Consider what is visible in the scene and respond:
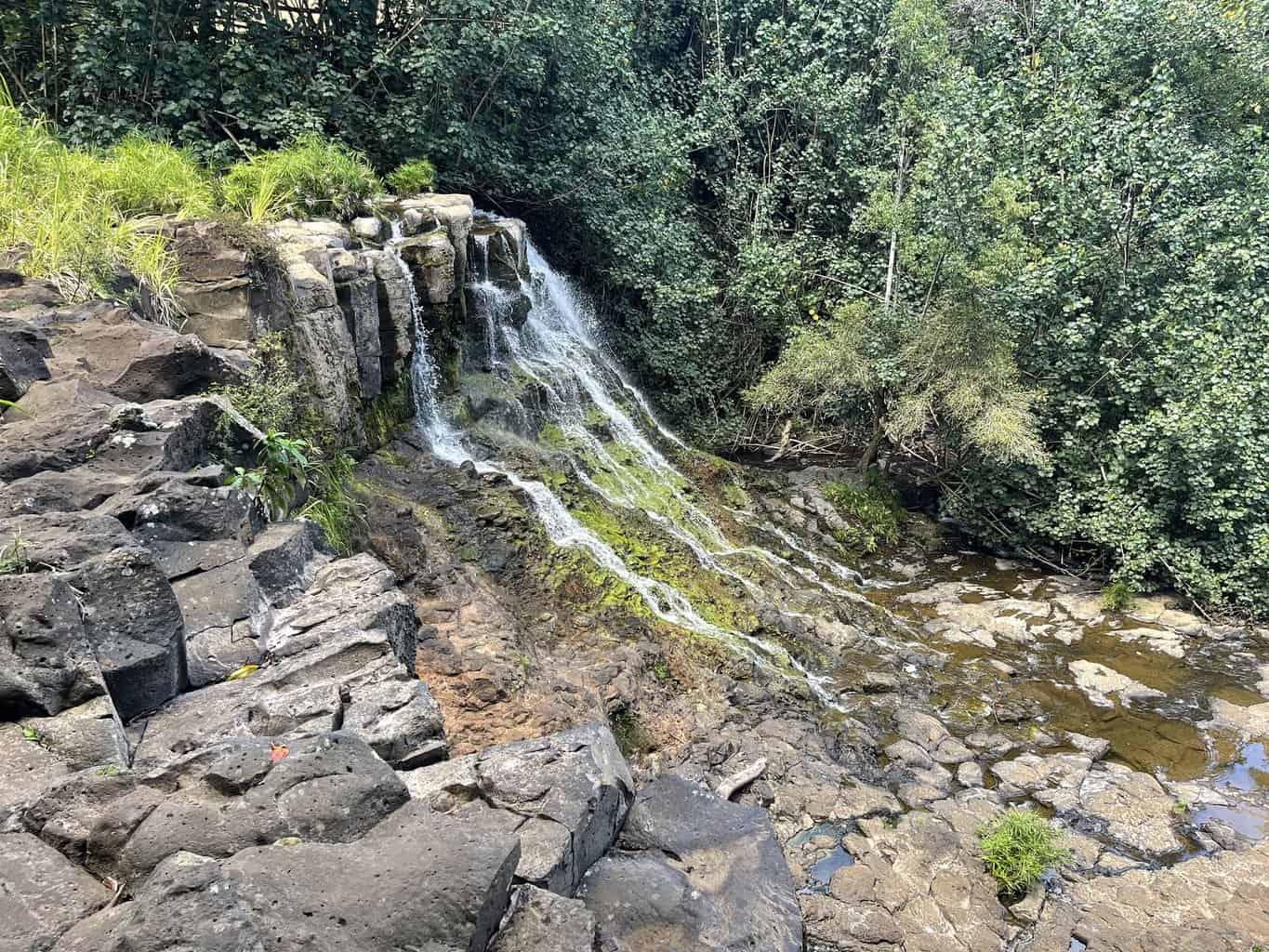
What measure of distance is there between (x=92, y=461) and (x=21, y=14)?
27.3 ft

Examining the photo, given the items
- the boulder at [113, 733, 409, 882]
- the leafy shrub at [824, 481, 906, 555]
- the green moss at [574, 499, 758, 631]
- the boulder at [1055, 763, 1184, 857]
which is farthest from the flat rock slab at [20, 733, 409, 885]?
the leafy shrub at [824, 481, 906, 555]

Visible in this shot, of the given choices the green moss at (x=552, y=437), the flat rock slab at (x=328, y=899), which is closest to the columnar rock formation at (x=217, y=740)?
the flat rock slab at (x=328, y=899)

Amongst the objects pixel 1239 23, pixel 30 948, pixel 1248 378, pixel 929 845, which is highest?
pixel 1239 23

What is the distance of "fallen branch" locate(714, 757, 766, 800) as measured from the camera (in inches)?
271

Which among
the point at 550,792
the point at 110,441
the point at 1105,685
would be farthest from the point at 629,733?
the point at 1105,685

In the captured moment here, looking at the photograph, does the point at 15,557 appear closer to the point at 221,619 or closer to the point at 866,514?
the point at 221,619

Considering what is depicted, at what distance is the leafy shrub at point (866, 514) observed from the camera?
12391mm

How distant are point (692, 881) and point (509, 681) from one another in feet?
10.2

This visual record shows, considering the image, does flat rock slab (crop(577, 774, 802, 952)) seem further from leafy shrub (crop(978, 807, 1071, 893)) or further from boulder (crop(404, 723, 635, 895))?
leafy shrub (crop(978, 807, 1071, 893))

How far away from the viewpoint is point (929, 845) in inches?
265

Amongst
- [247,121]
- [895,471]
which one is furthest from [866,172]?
[247,121]

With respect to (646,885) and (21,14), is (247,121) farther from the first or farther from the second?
(646,885)

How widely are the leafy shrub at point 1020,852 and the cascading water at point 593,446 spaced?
231 cm

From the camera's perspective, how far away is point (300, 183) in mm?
9211
